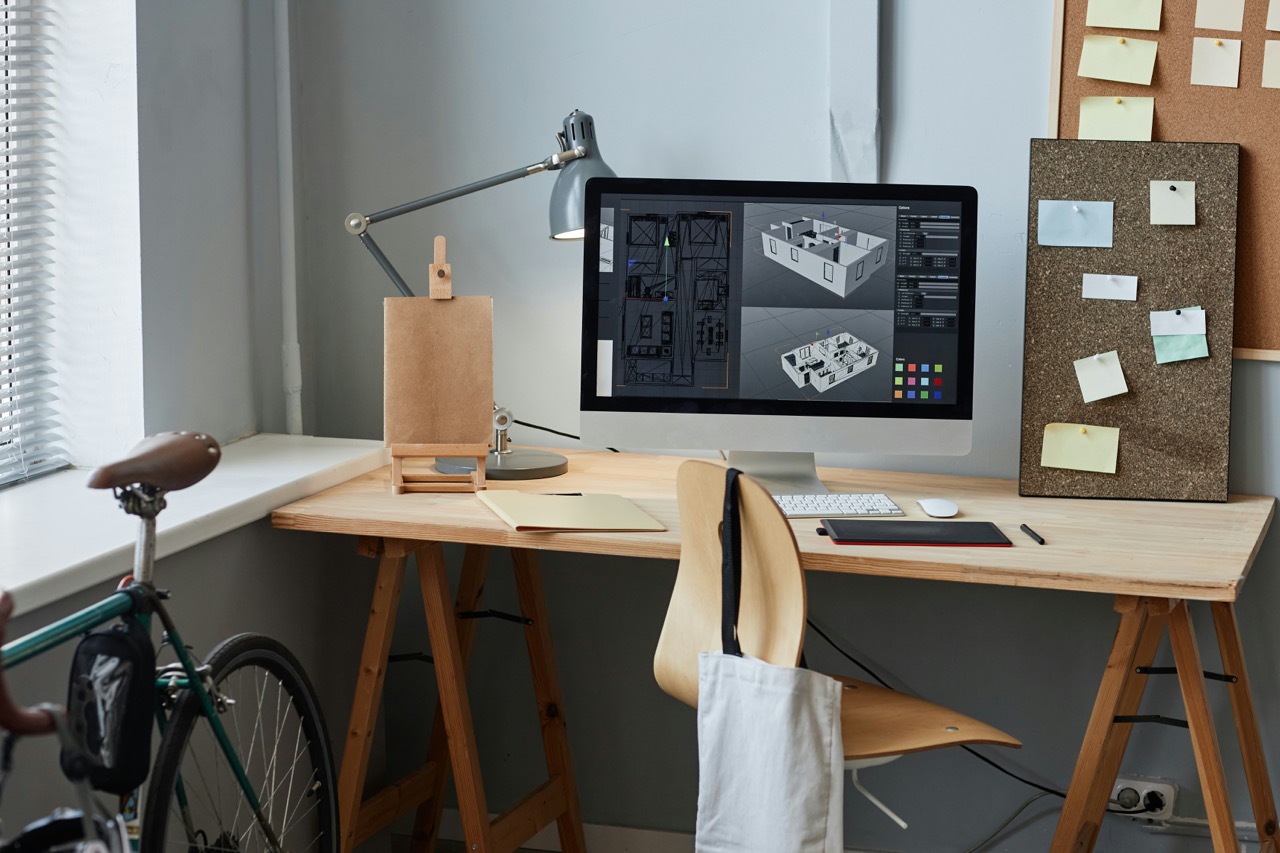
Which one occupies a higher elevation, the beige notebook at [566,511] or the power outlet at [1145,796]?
the beige notebook at [566,511]

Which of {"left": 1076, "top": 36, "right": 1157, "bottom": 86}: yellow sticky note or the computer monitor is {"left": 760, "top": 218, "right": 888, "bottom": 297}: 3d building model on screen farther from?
{"left": 1076, "top": 36, "right": 1157, "bottom": 86}: yellow sticky note

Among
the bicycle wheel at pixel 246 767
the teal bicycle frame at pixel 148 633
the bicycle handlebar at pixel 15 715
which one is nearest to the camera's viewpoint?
the bicycle handlebar at pixel 15 715

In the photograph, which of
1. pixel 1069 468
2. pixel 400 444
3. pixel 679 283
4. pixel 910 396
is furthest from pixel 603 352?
pixel 1069 468

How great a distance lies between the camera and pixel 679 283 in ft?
6.21

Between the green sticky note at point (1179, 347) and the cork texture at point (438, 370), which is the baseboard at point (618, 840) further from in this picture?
the green sticky note at point (1179, 347)

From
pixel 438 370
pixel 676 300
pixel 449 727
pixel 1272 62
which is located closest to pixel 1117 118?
pixel 1272 62

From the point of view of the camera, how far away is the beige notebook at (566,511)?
66.2 inches

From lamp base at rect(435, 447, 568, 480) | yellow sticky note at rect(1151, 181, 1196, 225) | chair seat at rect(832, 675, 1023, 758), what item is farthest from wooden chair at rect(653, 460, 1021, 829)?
yellow sticky note at rect(1151, 181, 1196, 225)

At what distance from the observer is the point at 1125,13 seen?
1.97 m

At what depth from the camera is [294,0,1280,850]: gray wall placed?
208 cm

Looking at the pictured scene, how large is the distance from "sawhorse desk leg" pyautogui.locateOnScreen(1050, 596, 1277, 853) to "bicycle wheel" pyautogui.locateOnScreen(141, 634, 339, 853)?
1060mm

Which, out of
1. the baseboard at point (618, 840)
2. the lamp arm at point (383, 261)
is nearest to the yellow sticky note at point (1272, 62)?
the lamp arm at point (383, 261)

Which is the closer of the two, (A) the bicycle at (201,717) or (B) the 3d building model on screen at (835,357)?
(A) the bicycle at (201,717)

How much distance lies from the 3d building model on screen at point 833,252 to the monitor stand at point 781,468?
286 mm
